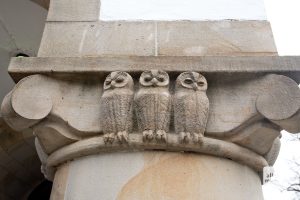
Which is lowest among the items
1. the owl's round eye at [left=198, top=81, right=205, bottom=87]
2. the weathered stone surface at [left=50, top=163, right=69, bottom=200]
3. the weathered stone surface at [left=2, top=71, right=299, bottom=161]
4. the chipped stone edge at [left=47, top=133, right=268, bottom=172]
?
the weathered stone surface at [left=50, top=163, right=69, bottom=200]

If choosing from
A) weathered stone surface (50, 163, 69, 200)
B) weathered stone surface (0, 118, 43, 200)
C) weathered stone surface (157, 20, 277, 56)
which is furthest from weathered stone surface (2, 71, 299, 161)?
weathered stone surface (0, 118, 43, 200)

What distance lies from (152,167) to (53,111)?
0.49 m

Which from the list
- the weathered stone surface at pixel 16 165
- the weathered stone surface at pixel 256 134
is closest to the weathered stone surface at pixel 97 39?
the weathered stone surface at pixel 256 134

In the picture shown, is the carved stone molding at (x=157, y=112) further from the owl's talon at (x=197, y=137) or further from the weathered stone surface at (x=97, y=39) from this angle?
the weathered stone surface at (x=97, y=39)

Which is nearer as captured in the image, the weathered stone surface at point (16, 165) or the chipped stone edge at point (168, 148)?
the chipped stone edge at point (168, 148)

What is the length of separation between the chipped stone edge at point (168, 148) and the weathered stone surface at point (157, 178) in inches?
1.0

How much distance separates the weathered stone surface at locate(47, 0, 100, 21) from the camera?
78.8 inches

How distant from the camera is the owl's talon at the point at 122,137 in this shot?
1.52 meters

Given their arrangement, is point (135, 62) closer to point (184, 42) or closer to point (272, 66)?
point (184, 42)

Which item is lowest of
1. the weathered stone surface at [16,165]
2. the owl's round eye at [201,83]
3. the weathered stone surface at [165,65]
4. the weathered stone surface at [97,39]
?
the weathered stone surface at [16,165]

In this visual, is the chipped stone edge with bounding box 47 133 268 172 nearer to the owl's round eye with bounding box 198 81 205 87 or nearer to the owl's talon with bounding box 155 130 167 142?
the owl's talon with bounding box 155 130 167 142

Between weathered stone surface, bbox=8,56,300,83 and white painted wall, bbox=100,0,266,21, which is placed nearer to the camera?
weathered stone surface, bbox=8,56,300,83

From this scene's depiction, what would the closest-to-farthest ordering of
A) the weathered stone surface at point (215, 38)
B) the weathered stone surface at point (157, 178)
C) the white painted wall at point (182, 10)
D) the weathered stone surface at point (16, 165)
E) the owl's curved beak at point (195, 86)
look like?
the weathered stone surface at point (157, 178) < the owl's curved beak at point (195, 86) < the weathered stone surface at point (215, 38) < the white painted wall at point (182, 10) < the weathered stone surface at point (16, 165)

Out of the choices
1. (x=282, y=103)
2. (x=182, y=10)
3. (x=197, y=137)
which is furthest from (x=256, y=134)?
(x=182, y=10)
